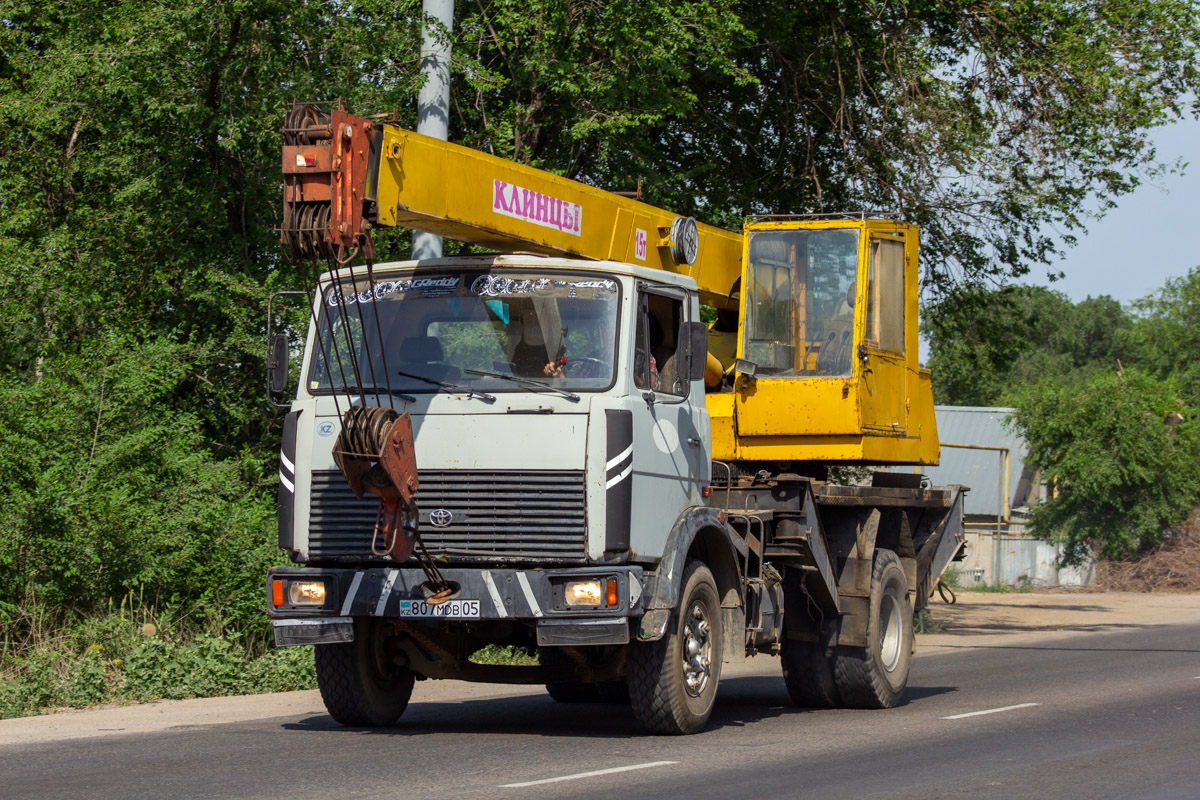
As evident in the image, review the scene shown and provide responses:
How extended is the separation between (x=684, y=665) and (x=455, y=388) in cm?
230

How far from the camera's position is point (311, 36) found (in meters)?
17.0

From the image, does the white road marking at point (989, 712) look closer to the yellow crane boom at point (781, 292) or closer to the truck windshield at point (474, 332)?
the yellow crane boom at point (781, 292)

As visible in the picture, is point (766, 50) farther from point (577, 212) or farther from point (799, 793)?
point (799, 793)

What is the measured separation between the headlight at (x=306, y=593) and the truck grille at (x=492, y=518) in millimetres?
197

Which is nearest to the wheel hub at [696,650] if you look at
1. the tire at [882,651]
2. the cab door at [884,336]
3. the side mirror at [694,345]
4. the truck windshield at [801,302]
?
the side mirror at [694,345]

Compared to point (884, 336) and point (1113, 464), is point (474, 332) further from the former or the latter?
point (1113, 464)

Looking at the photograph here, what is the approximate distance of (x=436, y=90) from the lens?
13.7m

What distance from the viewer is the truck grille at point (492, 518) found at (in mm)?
8562

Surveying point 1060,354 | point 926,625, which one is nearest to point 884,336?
point 926,625

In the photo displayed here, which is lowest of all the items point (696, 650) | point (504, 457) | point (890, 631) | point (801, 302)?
point (890, 631)

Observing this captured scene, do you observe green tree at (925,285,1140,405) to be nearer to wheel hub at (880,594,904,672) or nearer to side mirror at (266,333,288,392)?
wheel hub at (880,594,904,672)

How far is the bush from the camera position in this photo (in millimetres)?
40844

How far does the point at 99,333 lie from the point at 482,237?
28.2ft

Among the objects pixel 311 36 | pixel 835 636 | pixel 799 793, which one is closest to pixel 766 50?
pixel 311 36
